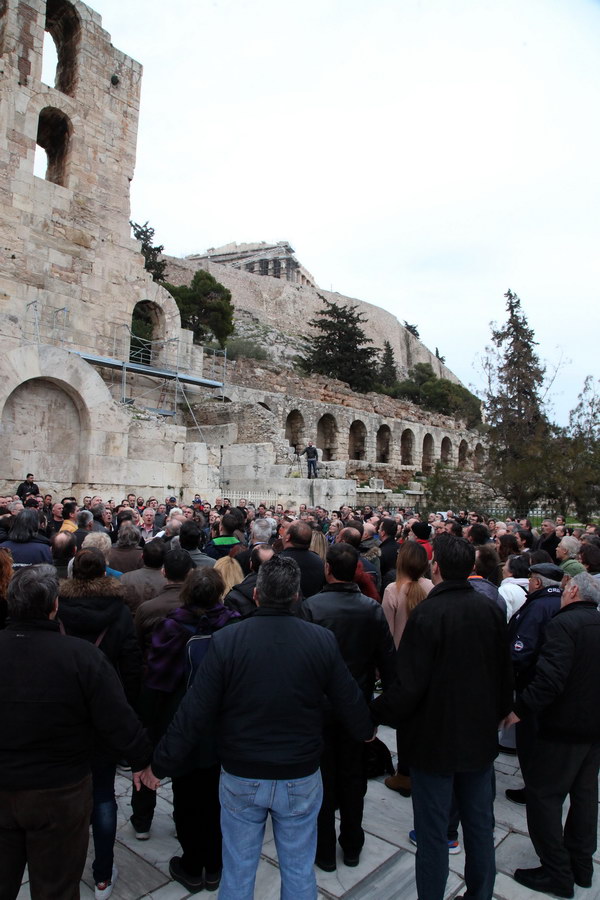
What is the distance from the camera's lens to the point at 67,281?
55.6ft

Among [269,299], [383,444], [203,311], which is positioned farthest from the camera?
[269,299]

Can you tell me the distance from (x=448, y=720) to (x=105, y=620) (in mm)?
1734

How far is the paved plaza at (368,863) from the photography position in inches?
111

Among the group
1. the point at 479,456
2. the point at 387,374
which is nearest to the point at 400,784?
the point at 479,456

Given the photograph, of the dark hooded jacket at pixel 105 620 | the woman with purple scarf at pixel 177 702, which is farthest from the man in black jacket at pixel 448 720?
the dark hooded jacket at pixel 105 620

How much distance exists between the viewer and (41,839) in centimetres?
213

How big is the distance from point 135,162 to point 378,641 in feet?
65.6

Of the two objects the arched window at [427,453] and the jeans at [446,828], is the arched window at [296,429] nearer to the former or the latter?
the arched window at [427,453]

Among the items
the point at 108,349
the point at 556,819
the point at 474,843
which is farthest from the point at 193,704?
the point at 108,349

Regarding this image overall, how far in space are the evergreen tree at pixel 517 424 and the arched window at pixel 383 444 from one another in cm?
911

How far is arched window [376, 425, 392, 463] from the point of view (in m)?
34.4

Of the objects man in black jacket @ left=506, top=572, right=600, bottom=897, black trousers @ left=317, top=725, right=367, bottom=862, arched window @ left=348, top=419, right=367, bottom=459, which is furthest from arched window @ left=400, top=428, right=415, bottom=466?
black trousers @ left=317, top=725, right=367, bottom=862

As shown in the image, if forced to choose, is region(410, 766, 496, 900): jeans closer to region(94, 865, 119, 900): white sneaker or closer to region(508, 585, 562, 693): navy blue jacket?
region(508, 585, 562, 693): navy blue jacket

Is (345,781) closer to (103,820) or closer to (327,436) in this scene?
(103,820)
